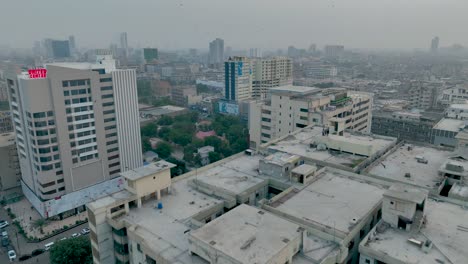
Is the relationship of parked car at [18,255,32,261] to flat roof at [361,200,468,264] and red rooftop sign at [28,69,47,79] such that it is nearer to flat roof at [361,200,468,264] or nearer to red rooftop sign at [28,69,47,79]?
red rooftop sign at [28,69,47,79]

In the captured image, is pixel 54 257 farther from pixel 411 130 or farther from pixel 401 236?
pixel 411 130

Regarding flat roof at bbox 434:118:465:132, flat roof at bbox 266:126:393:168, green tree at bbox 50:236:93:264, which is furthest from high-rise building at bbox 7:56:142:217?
flat roof at bbox 434:118:465:132

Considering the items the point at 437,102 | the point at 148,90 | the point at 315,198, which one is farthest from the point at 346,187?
the point at 148,90

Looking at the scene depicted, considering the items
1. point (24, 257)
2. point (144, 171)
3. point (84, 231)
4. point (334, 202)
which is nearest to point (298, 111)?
point (334, 202)

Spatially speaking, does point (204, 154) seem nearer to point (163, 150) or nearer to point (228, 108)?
point (163, 150)

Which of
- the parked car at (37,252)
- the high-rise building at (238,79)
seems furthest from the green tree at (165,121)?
the parked car at (37,252)

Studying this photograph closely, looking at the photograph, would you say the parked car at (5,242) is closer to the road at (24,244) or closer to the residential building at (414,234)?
the road at (24,244)
